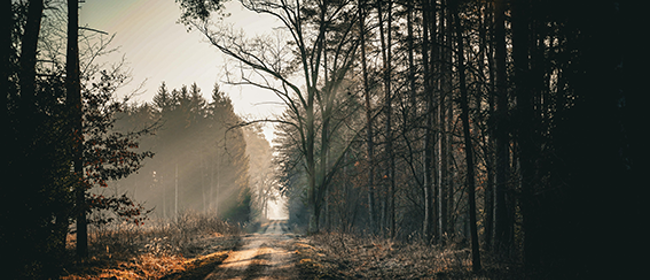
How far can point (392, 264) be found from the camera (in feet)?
27.3

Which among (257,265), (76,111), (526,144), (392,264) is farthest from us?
(257,265)

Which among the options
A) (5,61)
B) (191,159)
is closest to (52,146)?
(5,61)

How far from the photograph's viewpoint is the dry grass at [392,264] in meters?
6.66

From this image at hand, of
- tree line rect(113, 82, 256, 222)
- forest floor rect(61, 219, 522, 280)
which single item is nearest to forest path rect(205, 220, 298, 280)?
forest floor rect(61, 219, 522, 280)

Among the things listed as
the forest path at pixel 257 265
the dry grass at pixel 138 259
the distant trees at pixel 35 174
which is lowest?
the forest path at pixel 257 265

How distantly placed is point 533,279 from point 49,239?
8275mm

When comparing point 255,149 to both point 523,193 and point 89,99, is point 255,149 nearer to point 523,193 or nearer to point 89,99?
point 89,99

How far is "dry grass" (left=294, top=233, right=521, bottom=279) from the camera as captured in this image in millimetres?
6660

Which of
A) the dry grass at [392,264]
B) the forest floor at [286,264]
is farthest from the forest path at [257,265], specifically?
the dry grass at [392,264]

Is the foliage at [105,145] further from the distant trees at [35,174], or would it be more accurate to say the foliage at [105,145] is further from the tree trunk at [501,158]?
the tree trunk at [501,158]

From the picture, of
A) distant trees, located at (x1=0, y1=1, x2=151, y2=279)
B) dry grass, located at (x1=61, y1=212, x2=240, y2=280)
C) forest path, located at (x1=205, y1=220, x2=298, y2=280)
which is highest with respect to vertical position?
distant trees, located at (x1=0, y1=1, x2=151, y2=279)

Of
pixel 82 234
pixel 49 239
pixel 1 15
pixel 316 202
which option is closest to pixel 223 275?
pixel 49 239

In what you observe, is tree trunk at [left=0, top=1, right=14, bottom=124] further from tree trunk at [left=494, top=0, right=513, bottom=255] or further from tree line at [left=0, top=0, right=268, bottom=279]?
tree trunk at [left=494, top=0, right=513, bottom=255]

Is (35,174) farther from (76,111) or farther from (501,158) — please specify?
(501,158)
